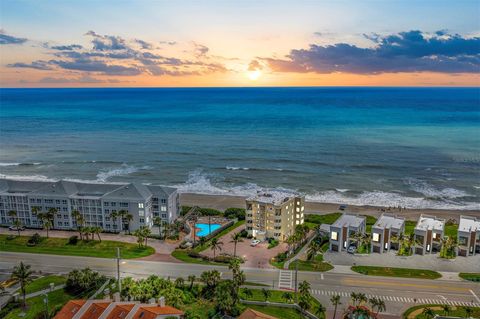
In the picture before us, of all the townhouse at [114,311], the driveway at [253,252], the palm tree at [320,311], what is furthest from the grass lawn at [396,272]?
the townhouse at [114,311]

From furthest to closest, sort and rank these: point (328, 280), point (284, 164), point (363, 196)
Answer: point (284, 164) < point (363, 196) < point (328, 280)

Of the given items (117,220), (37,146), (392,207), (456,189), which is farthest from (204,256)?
(37,146)

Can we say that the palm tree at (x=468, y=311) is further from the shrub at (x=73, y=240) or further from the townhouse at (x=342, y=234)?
the shrub at (x=73, y=240)

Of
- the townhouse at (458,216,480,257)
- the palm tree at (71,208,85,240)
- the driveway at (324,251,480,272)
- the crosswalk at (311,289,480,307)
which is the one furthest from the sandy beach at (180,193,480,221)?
the crosswalk at (311,289,480,307)

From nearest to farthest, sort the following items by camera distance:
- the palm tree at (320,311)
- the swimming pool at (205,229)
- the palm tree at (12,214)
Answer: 1. the palm tree at (320,311)
2. the palm tree at (12,214)
3. the swimming pool at (205,229)

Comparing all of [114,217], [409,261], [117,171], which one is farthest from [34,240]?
[409,261]

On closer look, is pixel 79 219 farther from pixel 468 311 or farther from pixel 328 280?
pixel 468 311

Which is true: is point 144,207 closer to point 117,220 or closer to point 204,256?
point 117,220

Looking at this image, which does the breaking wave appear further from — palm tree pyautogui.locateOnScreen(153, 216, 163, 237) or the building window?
palm tree pyautogui.locateOnScreen(153, 216, 163, 237)
